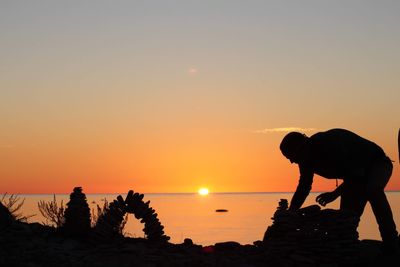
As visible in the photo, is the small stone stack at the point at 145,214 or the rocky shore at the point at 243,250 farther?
the small stone stack at the point at 145,214

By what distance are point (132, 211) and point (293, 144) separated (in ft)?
14.3

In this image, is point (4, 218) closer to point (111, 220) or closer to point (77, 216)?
point (77, 216)

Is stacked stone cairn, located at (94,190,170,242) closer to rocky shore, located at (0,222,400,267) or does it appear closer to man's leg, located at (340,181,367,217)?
rocky shore, located at (0,222,400,267)

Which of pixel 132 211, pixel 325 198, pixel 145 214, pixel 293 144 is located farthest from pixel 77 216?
pixel 325 198

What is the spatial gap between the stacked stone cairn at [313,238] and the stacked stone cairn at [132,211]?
2.91 metres

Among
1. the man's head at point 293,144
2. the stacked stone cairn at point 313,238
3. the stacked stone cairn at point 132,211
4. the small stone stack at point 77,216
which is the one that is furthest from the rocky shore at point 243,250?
the man's head at point 293,144

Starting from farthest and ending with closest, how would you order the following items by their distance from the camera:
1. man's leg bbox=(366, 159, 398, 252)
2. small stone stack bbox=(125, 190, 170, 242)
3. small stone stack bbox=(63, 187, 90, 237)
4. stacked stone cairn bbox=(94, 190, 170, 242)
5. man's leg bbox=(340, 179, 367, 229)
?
small stone stack bbox=(125, 190, 170, 242), small stone stack bbox=(63, 187, 90, 237), stacked stone cairn bbox=(94, 190, 170, 242), man's leg bbox=(340, 179, 367, 229), man's leg bbox=(366, 159, 398, 252)

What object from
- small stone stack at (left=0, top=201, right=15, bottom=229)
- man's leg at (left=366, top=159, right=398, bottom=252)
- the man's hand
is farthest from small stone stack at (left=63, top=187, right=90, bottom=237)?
man's leg at (left=366, top=159, right=398, bottom=252)

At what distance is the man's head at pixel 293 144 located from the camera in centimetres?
889

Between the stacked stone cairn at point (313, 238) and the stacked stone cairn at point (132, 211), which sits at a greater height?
the stacked stone cairn at point (132, 211)

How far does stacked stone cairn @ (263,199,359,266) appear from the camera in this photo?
912 centimetres

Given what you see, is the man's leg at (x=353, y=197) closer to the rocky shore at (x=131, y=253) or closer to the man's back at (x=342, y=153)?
the man's back at (x=342, y=153)

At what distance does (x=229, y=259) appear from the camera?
9.75 meters

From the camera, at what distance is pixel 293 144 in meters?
8.91
